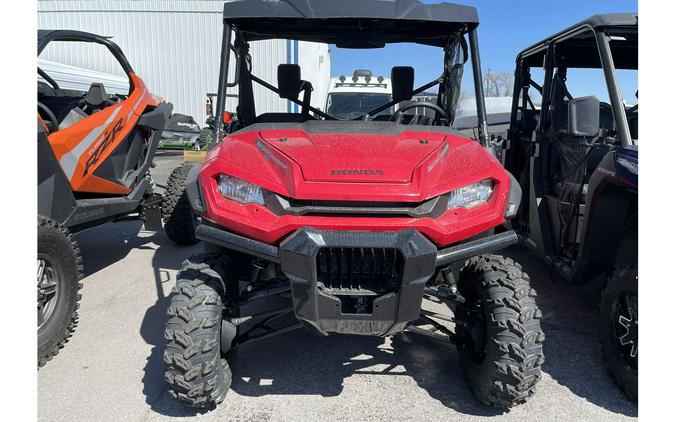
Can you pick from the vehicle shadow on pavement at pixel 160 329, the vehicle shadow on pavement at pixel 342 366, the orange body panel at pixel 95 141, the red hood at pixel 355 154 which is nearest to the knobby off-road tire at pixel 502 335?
the vehicle shadow on pavement at pixel 342 366

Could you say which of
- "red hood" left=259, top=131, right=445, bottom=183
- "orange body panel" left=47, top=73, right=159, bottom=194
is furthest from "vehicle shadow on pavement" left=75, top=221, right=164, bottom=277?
"red hood" left=259, top=131, right=445, bottom=183

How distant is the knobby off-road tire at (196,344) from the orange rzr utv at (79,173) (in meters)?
1.04

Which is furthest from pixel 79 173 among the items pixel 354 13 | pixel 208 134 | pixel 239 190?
pixel 354 13

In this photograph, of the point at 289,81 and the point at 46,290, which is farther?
the point at 289,81

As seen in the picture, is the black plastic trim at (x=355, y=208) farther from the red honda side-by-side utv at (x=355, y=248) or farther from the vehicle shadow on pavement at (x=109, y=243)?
the vehicle shadow on pavement at (x=109, y=243)

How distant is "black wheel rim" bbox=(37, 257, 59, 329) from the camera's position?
2.72 metres

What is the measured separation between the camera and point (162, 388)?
2564 millimetres

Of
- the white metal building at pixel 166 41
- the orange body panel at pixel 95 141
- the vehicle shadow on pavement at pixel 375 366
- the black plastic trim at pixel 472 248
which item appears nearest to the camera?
the black plastic trim at pixel 472 248

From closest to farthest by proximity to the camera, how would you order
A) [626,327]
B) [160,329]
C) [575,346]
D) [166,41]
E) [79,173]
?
[626,327] → [575,346] → [160,329] → [79,173] → [166,41]

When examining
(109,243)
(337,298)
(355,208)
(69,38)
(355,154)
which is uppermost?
(69,38)

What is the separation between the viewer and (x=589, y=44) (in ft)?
12.4

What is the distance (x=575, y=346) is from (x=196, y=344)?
2439 millimetres

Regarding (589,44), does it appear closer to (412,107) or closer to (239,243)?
(412,107)

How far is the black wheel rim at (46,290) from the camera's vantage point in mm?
2717
